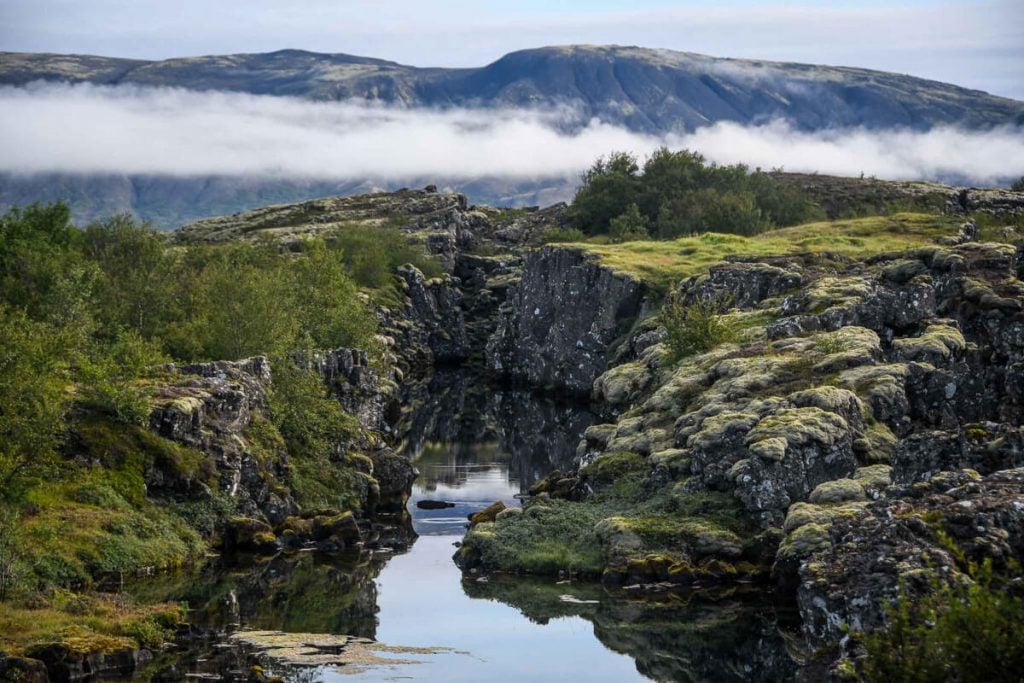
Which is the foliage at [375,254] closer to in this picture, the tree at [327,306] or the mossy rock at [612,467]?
the tree at [327,306]

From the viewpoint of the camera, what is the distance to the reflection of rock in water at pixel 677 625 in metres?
50.6

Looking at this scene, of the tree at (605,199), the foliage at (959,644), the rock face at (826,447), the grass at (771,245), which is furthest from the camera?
the tree at (605,199)

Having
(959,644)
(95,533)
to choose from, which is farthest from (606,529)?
(959,644)

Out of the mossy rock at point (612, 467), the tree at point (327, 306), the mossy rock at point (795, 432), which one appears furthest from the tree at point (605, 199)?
the mossy rock at point (795, 432)

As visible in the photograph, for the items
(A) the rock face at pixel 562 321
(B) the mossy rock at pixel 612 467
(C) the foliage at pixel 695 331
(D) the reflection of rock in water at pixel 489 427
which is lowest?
(D) the reflection of rock in water at pixel 489 427

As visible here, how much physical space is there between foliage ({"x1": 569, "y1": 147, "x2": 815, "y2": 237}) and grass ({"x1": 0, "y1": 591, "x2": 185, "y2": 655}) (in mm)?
121004

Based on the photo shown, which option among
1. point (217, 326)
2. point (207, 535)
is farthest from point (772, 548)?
point (217, 326)

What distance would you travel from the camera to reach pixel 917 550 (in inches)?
1499

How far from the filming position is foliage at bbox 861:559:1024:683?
2658 cm

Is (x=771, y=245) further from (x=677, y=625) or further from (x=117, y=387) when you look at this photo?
(x=677, y=625)

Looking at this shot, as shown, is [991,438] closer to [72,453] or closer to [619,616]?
[619,616]

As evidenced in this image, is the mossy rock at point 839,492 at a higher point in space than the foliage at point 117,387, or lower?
lower

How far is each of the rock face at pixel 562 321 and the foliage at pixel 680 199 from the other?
62.5 feet

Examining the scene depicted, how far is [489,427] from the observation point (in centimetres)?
12606
